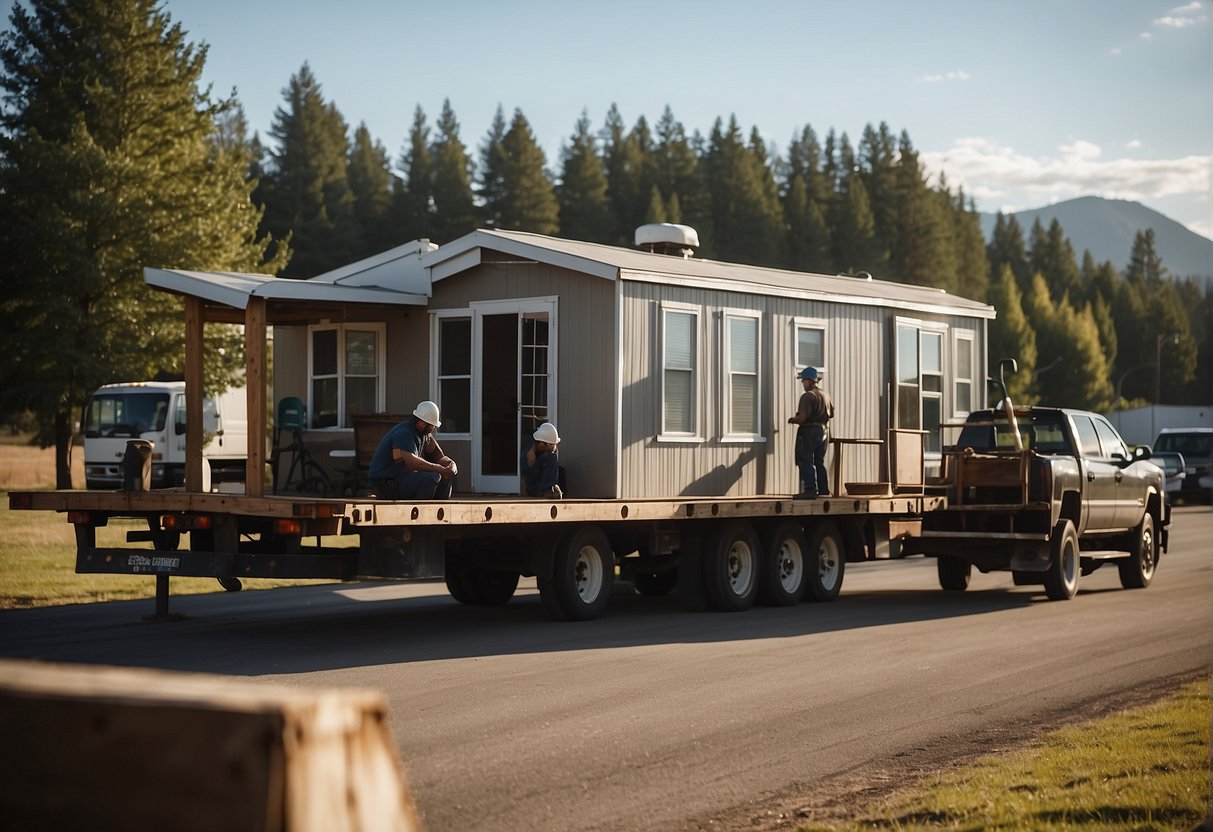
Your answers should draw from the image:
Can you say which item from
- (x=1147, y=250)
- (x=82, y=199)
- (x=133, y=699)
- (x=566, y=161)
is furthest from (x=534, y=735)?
(x=1147, y=250)

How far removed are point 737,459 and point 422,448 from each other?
16.0 ft

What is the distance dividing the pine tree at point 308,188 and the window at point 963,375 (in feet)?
194

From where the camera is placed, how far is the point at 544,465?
15242 millimetres

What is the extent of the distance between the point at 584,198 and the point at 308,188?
1953cm

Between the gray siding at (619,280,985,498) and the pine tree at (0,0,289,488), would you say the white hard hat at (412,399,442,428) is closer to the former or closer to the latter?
the gray siding at (619,280,985,498)

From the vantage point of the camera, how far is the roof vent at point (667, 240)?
19.8 meters

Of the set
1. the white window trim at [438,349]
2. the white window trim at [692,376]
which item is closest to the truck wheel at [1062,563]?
the white window trim at [692,376]

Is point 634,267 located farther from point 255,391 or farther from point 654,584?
point 654,584

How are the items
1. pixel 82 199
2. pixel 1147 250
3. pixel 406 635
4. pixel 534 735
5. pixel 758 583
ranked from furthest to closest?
pixel 1147 250, pixel 82 199, pixel 758 583, pixel 406 635, pixel 534 735

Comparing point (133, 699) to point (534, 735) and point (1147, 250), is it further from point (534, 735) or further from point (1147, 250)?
point (1147, 250)

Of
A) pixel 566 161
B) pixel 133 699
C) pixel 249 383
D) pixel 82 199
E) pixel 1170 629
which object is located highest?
pixel 566 161

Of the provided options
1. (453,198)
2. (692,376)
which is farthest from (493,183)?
(692,376)

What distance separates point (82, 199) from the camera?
111ft

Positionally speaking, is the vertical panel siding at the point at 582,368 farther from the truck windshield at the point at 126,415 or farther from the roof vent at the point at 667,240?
the truck windshield at the point at 126,415
